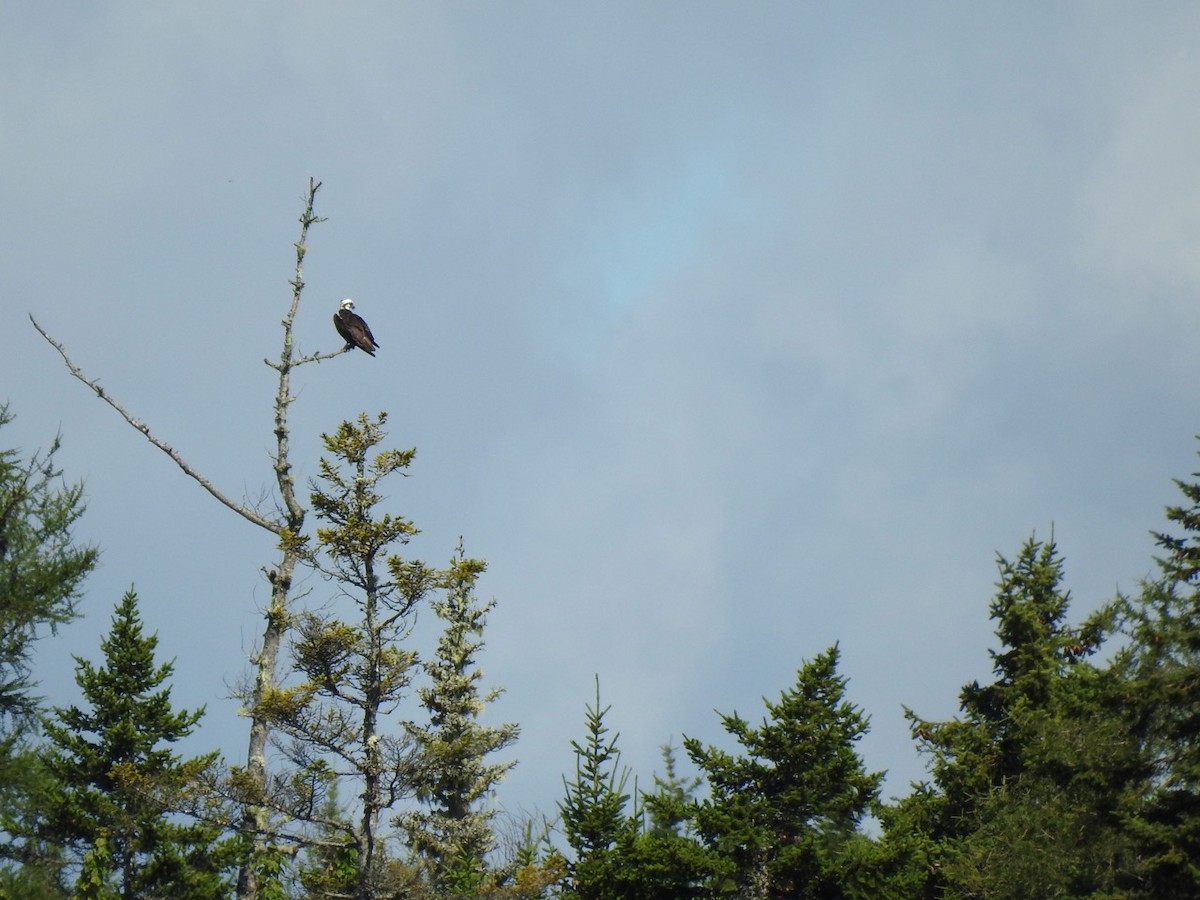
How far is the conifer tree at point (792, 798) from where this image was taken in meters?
27.8

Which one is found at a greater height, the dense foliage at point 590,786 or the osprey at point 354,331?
the osprey at point 354,331

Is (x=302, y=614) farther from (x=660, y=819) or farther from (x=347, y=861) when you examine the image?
(x=347, y=861)

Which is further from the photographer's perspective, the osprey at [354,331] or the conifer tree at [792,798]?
the osprey at [354,331]

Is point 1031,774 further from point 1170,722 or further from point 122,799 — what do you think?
point 122,799

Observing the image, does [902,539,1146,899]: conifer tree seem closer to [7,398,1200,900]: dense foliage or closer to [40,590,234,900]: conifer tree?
[7,398,1200,900]: dense foliage

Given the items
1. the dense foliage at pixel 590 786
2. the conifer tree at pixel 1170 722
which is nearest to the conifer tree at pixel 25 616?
the dense foliage at pixel 590 786

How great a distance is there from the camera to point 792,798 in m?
28.2

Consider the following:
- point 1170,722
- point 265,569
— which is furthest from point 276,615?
point 1170,722

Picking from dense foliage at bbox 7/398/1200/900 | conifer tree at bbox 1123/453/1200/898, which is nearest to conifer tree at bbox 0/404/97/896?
dense foliage at bbox 7/398/1200/900

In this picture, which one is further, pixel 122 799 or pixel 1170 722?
pixel 122 799

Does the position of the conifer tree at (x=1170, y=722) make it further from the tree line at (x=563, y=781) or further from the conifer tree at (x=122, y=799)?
the conifer tree at (x=122, y=799)

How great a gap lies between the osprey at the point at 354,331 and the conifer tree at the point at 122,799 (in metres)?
8.24

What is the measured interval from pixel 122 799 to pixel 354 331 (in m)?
11.0

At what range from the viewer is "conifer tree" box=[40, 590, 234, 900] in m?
30.2
